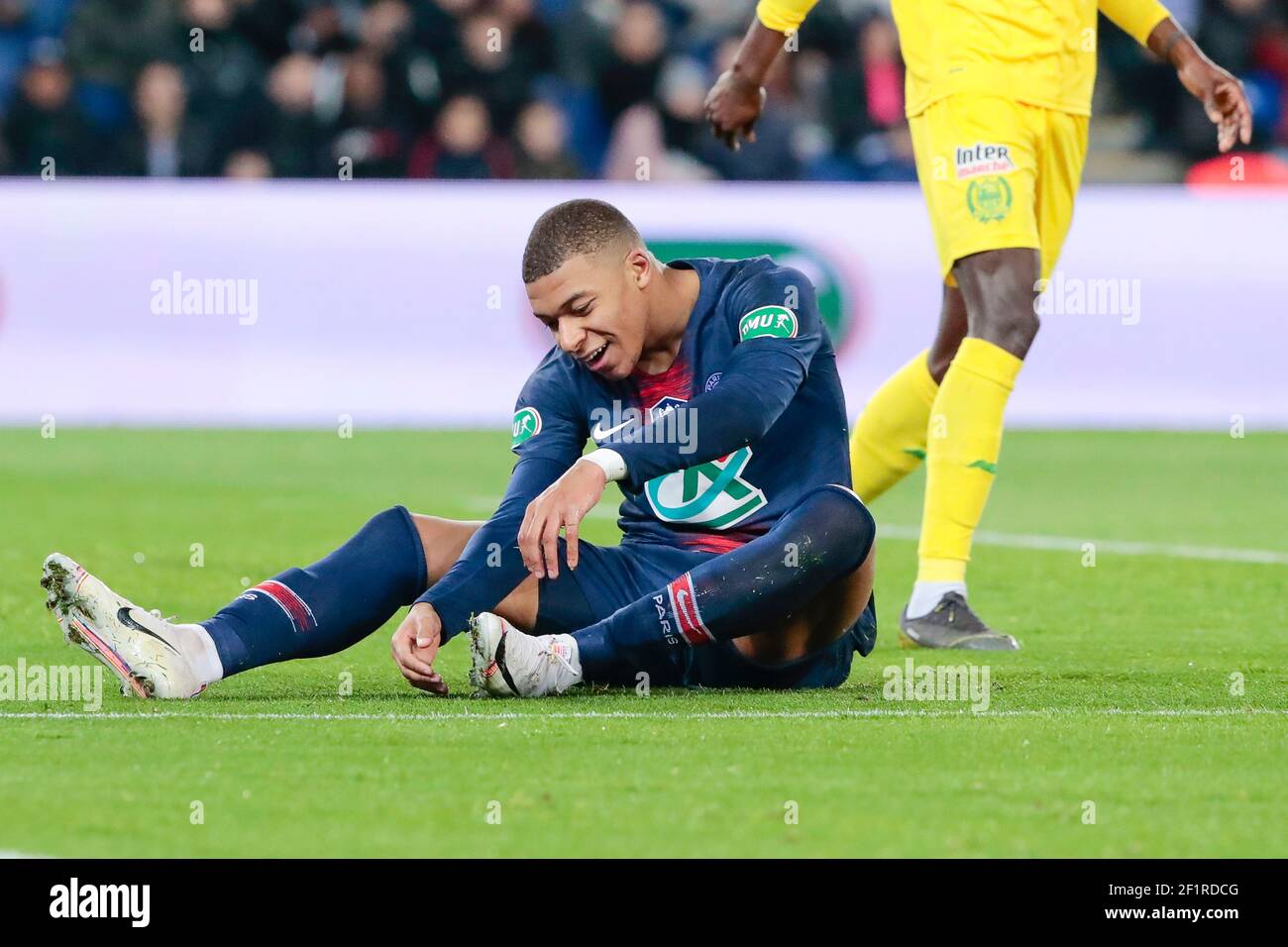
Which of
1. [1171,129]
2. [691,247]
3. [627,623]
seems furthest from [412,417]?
[627,623]

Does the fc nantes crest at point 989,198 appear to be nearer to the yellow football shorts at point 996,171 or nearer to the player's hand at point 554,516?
the yellow football shorts at point 996,171

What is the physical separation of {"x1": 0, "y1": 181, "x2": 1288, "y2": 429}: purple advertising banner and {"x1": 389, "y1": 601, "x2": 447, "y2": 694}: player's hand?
8405mm

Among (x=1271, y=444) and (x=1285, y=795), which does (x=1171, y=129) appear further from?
(x=1285, y=795)

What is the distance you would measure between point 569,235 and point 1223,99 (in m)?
2.51

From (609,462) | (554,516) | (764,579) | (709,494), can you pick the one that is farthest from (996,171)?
(554,516)

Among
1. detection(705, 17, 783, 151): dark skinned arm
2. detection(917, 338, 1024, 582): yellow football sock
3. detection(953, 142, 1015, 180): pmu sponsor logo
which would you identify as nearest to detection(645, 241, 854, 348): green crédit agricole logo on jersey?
detection(705, 17, 783, 151): dark skinned arm

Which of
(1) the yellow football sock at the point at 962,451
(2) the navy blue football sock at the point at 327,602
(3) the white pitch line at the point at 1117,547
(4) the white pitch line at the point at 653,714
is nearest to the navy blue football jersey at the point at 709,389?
(2) the navy blue football sock at the point at 327,602

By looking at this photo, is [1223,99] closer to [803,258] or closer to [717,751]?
[717,751]

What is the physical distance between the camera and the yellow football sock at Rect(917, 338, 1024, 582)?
241 inches

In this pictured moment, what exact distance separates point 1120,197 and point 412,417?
437 centimetres

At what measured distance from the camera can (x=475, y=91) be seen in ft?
49.3

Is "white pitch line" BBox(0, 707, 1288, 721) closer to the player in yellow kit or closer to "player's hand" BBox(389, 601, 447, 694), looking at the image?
"player's hand" BBox(389, 601, 447, 694)
